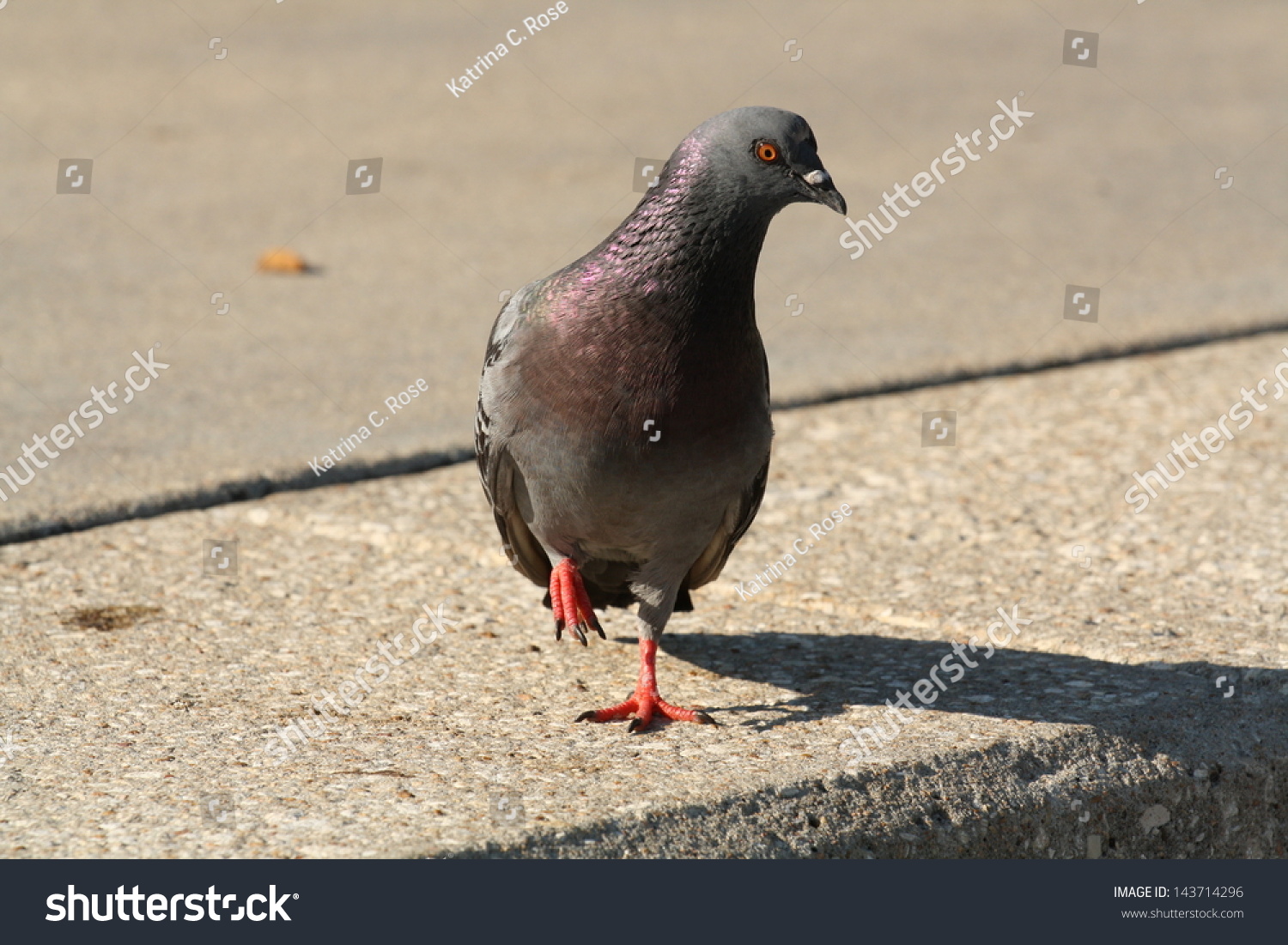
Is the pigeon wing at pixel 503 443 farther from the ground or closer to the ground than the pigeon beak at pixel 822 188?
closer to the ground

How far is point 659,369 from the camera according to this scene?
134 inches

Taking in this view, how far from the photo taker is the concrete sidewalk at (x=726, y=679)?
312 cm

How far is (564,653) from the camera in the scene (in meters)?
4.14

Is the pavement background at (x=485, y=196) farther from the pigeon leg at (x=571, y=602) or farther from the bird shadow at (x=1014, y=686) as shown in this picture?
the bird shadow at (x=1014, y=686)

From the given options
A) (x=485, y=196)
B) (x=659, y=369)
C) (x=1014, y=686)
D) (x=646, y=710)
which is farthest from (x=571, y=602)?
(x=485, y=196)

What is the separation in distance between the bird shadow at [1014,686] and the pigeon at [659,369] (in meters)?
0.38

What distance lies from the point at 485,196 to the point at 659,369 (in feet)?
19.1

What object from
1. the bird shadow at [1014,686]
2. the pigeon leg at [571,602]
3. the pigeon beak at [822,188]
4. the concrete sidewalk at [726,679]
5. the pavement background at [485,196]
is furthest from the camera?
the pavement background at [485,196]

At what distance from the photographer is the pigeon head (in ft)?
11.0

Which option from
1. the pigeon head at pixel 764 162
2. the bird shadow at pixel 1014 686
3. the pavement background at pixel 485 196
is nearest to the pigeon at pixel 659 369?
the pigeon head at pixel 764 162

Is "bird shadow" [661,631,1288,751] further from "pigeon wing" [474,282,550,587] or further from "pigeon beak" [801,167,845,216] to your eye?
"pigeon beak" [801,167,845,216]

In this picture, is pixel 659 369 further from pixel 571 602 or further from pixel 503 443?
pixel 571 602

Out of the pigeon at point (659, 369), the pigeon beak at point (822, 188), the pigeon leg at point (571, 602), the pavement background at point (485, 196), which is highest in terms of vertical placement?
the pigeon beak at point (822, 188)

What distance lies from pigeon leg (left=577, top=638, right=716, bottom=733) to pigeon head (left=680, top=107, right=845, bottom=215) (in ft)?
3.94
